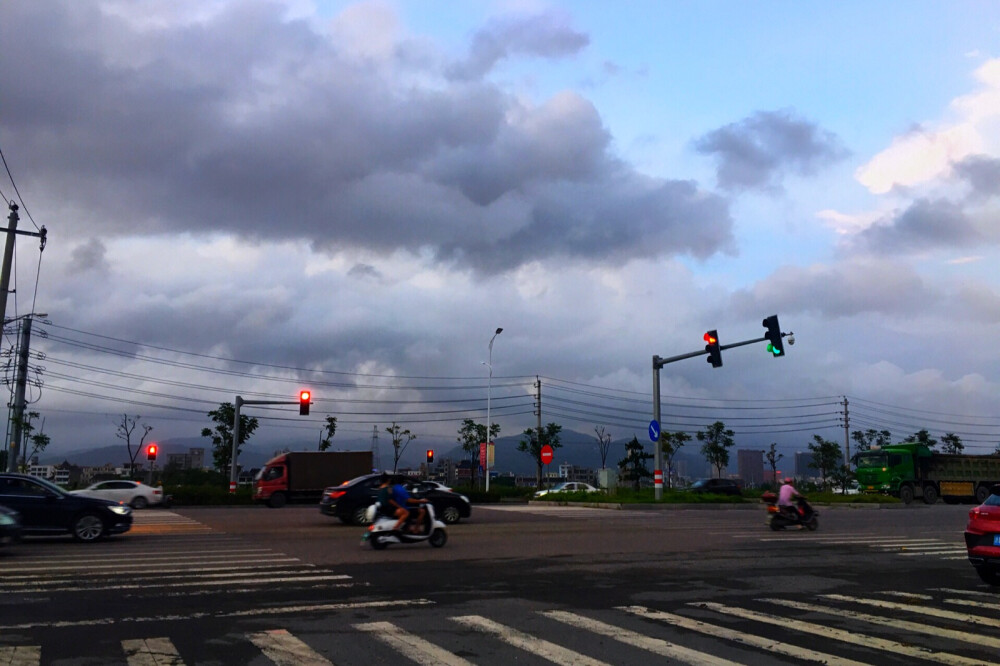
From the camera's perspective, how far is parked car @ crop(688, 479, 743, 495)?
1770 inches

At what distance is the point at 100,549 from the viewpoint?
16578mm

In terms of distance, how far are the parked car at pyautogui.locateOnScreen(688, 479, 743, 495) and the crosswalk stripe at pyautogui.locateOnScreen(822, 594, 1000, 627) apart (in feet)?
113

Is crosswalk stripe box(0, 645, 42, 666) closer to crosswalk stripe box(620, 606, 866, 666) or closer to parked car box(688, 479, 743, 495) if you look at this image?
crosswalk stripe box(620, 606, 866, 666)

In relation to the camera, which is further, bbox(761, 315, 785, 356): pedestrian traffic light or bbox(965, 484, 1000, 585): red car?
bbox(761, 315, 785, 356): pedestrian traffic light

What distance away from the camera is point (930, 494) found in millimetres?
44594

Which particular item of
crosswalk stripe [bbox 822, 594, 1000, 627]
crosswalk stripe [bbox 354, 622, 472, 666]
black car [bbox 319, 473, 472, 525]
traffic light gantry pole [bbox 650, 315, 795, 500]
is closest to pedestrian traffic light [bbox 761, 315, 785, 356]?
traffic light gantry pole [bbox 650, 315, 795, 500]

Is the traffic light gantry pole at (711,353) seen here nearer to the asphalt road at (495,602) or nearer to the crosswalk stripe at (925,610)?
the asphalt road at (495,602)

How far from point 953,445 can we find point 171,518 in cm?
8575

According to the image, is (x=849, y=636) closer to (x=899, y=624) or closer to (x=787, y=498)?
(x=899, y=624)

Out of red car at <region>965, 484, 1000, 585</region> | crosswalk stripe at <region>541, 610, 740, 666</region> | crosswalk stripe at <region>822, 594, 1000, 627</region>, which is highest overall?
red car at <region>965, 484, 1000, 585</region>

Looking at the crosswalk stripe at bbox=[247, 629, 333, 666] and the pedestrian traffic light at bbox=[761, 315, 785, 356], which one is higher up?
the pedestrian traffic light at bbox=[761, 315, 785, 356]

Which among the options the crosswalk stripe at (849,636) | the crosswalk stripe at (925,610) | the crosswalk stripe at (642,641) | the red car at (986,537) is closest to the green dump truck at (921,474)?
the red car at (986,537)

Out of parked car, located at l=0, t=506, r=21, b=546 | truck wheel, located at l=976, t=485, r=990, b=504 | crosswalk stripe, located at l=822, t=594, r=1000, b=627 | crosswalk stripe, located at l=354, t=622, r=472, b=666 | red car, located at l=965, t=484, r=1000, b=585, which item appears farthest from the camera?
truck wheel, located at l=976, t=485, r=990, b=504

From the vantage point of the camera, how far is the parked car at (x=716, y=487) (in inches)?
1770
